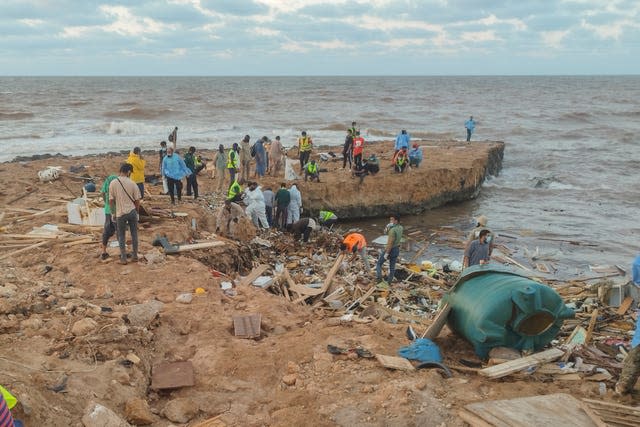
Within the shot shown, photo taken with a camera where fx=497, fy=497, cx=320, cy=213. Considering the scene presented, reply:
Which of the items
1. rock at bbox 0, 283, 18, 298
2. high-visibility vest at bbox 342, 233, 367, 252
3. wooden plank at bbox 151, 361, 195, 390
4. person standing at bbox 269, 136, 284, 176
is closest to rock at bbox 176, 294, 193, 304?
wooden plank at bbox 151, 361, 195, 390

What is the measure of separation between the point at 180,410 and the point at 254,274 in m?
4.94

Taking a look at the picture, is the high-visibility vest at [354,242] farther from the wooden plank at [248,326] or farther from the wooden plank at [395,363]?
the wooden plank at [395,363]

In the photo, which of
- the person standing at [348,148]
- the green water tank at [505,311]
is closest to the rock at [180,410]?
the green water tank at [505,311]

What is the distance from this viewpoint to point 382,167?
64.3 ft

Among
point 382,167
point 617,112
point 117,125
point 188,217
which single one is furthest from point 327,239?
point 617,112

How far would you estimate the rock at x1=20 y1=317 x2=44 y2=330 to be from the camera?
624 cm

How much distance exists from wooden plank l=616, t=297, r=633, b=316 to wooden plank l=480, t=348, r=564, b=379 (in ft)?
10.4

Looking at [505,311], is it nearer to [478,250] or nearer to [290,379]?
[290,379]

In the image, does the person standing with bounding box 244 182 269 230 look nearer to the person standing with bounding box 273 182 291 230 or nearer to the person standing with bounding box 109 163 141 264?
the person standing with bounding box 273 182 291 230

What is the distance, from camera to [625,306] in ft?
29.6

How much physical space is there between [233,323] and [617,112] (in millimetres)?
60908

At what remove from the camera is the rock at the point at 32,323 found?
6.24m

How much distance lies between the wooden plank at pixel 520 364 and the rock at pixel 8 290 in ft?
21.0

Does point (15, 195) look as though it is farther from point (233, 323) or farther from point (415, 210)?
point (415, 210)
